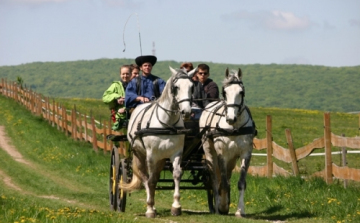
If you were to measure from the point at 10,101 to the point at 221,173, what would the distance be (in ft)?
115

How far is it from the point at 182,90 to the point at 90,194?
21.7 feet

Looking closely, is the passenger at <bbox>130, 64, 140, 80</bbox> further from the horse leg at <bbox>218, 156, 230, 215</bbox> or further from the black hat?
the horse leg at <bbox>218, 156, 230, 215</bbox>

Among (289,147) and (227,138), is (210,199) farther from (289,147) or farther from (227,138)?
(289,147)

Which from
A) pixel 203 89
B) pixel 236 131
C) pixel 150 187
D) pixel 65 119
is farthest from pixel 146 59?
pixel 65 119

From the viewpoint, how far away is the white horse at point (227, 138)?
1225cm

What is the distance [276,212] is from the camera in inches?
547

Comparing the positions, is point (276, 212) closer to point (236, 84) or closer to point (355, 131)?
point (236, 84)

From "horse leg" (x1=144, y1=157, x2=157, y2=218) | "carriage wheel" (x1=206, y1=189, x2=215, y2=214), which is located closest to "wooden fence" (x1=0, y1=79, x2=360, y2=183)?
"carriage wheel" (x1=206, y1=189, x2=215, y2=214)

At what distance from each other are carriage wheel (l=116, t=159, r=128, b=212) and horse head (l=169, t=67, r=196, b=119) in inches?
83.6

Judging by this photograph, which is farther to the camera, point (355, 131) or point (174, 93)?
point (355, 131)

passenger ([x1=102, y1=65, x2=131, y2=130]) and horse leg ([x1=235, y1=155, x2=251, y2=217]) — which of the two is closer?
horse leg ([x1=235, y1=155, x2=251, y2=217])

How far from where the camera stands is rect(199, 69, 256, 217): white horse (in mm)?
12250

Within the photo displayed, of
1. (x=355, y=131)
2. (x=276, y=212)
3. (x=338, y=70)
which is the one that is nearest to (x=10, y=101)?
(x=355, y=131)

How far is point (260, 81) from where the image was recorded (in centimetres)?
14575
